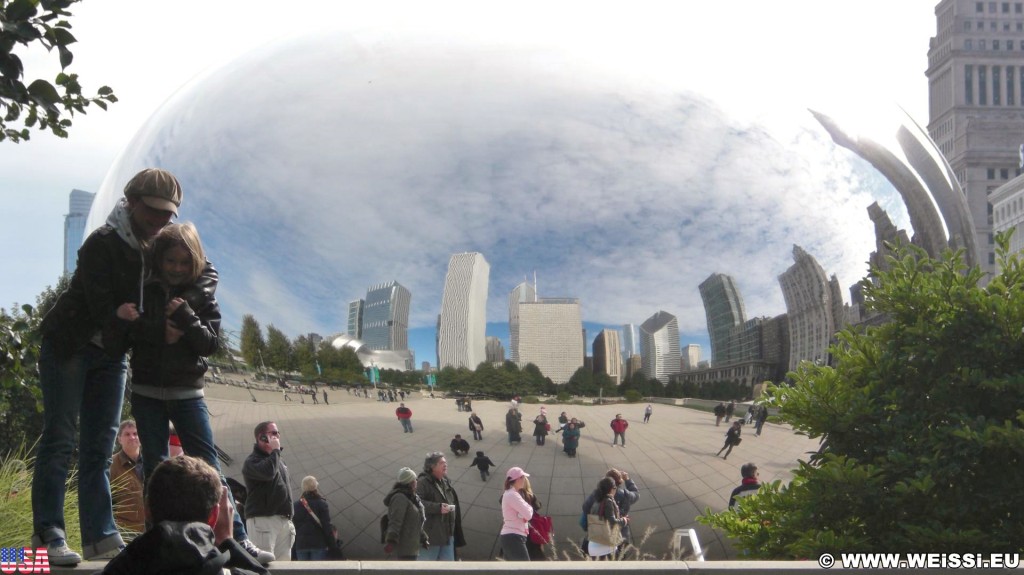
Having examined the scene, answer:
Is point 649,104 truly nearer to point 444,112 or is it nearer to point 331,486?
point 444,112

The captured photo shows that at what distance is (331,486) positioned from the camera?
20.0 ft

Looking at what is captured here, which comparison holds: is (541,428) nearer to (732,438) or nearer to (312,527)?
(732,438)

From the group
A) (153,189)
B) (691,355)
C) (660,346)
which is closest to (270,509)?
(153,189)

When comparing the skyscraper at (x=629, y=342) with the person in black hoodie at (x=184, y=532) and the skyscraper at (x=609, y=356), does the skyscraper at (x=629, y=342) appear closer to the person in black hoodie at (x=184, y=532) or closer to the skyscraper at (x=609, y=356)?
the skyscraper at (x=609, y=356)

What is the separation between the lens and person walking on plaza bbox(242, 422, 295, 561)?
19.5 ft

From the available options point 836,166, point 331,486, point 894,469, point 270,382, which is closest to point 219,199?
point 270,382

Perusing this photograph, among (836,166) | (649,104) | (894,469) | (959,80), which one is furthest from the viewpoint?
(959,80)

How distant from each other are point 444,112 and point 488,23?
1156mm

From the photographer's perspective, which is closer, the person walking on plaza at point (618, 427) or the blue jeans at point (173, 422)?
the blue jeans at point (173, 422)

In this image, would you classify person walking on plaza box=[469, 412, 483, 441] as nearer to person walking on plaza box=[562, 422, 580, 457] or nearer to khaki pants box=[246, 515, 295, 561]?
person walking on plaza box=[562, 422, 580, 457]

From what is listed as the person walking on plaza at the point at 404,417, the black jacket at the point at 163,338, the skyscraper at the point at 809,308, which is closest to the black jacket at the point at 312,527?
the person walking on plaza at the point at 404,417

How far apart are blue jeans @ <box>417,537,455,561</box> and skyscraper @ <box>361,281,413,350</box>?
1396 mm

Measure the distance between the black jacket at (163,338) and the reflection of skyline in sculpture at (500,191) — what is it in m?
1.91

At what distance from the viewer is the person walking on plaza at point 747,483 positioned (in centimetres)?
618
